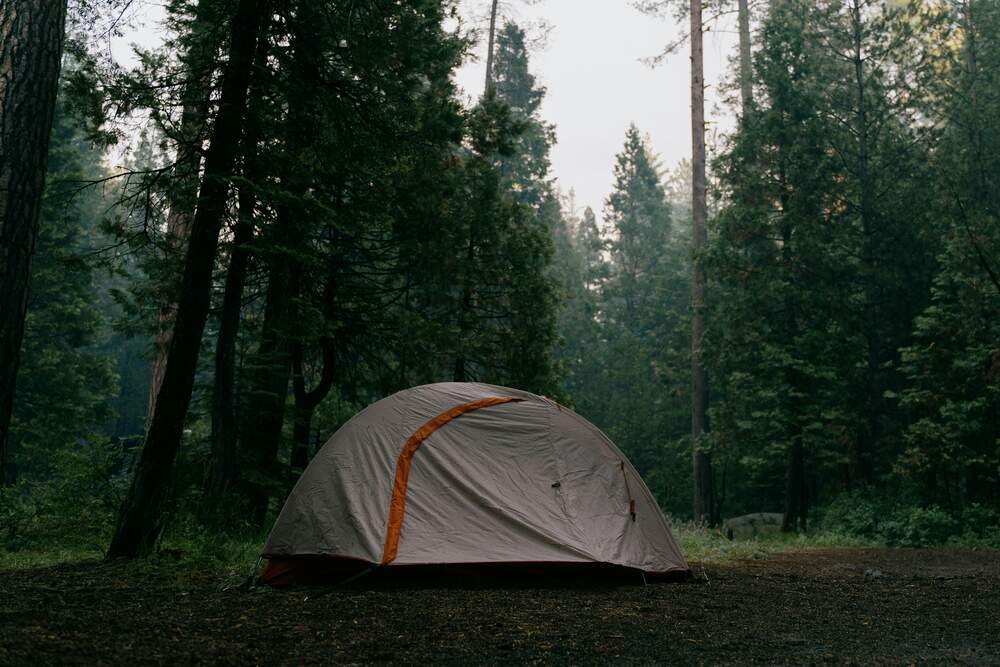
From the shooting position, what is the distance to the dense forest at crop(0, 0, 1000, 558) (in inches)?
283

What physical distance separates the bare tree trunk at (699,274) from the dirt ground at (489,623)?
13931mm

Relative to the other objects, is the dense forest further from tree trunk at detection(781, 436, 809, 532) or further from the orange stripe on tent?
the orange stripe on tent

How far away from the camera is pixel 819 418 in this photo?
63.4 ft

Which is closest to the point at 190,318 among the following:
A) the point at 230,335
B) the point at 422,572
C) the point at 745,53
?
the point at 230,335

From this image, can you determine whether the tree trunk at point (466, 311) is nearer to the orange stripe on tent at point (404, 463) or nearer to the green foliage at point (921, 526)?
the orange stripe on tent at point (404, 463)

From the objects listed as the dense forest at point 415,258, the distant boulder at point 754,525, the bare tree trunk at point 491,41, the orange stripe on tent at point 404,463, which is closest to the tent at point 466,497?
the orange stripe on tent at point 404,463

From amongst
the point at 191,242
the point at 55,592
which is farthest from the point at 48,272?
the point at 55,592

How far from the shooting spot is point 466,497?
670 centimetres

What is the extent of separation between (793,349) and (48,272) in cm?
1931

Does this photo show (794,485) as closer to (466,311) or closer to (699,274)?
(699,274)

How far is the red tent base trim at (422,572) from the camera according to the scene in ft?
20.9

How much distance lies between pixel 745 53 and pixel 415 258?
13.5 meters

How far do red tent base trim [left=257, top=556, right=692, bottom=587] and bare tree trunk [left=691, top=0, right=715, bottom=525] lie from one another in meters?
14.6

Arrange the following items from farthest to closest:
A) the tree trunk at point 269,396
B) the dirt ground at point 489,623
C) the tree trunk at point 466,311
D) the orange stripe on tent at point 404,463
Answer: the tree trunk at point 466,311, the tree trunk at point 269,396, the orange stripe on tent at point 404,463, the dirt ground at point 489,623
